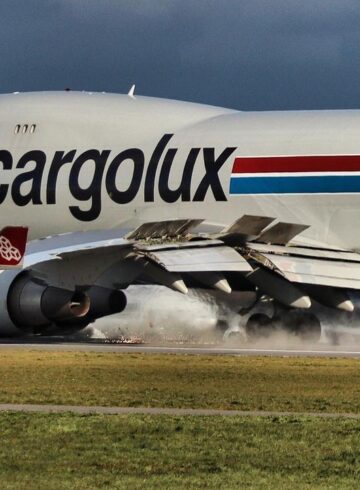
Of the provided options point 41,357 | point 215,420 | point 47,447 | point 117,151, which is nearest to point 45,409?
point 215,420

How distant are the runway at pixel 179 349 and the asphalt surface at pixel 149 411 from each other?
10.3 meters

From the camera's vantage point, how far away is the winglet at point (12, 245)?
24016 mm

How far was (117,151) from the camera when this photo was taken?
122 feet

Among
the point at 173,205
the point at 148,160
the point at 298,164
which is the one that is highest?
the point at 148,160

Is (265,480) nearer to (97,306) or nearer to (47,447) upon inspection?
(47,447)

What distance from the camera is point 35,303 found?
32531 mm

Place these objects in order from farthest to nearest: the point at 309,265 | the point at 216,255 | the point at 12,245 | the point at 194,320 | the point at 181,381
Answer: the point at 194,320, the point at 309,265, the point at 216,255, the point at 12,245, the point at 181,381

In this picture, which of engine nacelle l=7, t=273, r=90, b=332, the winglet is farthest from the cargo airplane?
the winglet

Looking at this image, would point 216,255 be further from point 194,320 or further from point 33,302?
point 194,320

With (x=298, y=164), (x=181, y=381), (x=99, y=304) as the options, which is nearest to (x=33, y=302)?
(x=99, y=304)

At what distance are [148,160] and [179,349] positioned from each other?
7.69 metres

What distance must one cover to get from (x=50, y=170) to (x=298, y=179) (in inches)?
282

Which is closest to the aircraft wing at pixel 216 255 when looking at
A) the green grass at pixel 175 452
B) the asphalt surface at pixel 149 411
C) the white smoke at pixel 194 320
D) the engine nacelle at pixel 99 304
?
the engine nacelle at pixel 99 304

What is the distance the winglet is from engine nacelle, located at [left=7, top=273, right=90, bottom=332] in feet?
26.9
